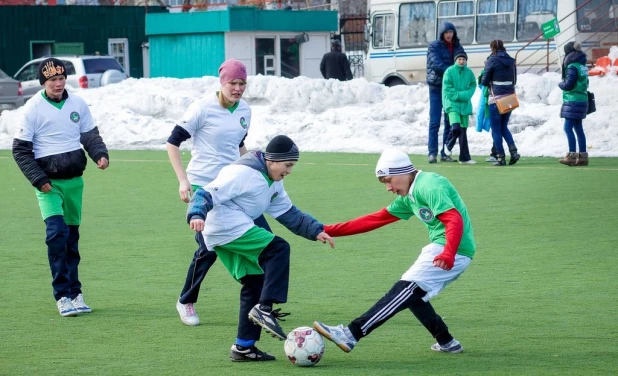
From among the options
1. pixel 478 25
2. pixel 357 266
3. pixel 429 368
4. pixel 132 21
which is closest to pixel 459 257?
pixel 429 368

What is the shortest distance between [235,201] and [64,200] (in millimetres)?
2142

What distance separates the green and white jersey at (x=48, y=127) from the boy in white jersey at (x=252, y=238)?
2.12 meters

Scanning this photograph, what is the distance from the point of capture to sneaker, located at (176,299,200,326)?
7660mm

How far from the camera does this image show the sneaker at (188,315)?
7.66m

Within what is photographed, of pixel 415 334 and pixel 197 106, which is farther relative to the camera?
pixel 197 106

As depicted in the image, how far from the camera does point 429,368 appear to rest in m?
6.34

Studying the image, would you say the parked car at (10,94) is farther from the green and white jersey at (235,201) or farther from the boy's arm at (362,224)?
the boy's arm at (362,224)

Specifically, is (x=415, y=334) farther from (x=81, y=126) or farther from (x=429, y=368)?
(x=81, y=126)

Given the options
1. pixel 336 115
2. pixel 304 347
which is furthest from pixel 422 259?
pixel 336 115

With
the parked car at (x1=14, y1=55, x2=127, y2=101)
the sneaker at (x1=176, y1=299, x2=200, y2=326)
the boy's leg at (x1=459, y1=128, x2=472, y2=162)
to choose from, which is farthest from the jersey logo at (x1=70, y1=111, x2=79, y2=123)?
the parked car at (x1=14, y1=55, x2=127, y2=101)

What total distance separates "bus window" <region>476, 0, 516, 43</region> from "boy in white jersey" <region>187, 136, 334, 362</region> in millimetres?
22888

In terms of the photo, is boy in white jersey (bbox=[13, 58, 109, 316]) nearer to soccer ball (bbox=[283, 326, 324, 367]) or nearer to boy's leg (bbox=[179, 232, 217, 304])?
boy's leg (bbox=[179, 232, 217, 304])

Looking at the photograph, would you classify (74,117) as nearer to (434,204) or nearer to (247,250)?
(247,250)

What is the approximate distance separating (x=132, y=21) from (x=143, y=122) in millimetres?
20291
